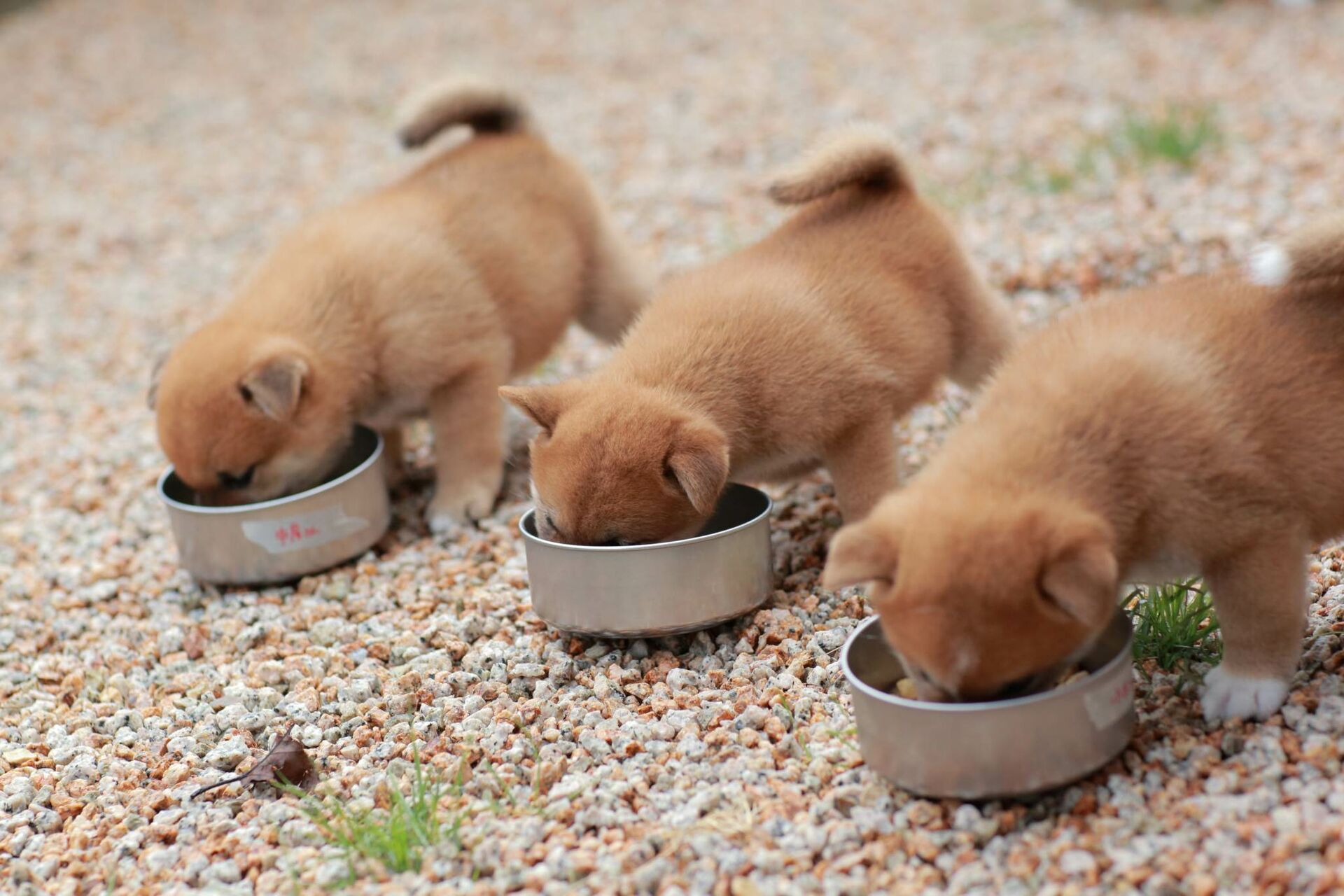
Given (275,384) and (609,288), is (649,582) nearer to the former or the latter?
(275,384)

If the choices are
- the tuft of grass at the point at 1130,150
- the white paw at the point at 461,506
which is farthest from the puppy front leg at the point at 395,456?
the tuft of grass at the point at 1130,150

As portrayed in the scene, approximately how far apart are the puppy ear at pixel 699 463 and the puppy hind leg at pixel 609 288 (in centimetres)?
210

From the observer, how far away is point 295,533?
14.5 feet

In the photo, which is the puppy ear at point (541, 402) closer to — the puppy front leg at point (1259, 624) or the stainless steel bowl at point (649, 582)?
the stainless steel bowl at point (649, 582)

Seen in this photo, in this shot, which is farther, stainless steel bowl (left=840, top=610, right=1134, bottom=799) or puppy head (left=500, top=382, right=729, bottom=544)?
puppy head (left=500, top=382, right=729, bottom=544)

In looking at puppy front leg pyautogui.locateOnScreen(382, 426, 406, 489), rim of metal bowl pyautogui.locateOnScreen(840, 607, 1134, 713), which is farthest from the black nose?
rim of metal bowl pyautogui.locateOnScreen(840, 607, 1134, 713)

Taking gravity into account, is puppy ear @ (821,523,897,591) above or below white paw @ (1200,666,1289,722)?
above

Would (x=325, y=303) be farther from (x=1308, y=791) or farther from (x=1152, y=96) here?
(x=1152, y=96)

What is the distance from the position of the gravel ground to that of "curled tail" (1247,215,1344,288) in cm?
89

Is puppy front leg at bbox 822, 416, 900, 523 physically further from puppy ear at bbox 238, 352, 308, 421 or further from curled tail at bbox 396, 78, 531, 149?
curled tail at bbox 396, 78, 531, 149

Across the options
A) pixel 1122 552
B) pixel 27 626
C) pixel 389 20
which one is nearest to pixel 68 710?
pixel 27 626

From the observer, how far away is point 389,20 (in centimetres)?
1335

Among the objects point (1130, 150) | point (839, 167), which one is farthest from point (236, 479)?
point (1130, 150)

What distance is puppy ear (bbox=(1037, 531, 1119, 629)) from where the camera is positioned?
8.08ft
